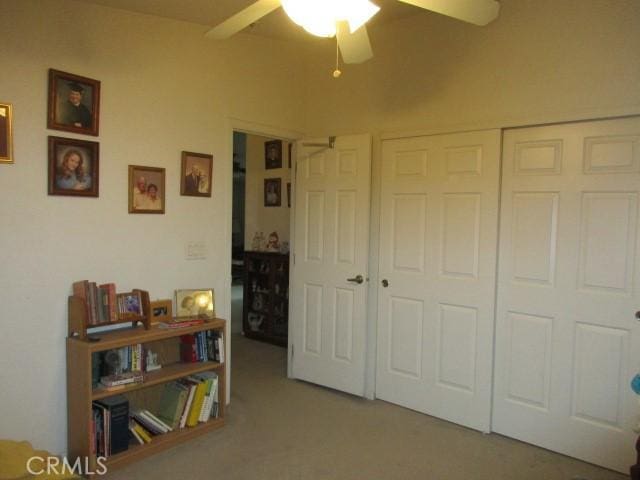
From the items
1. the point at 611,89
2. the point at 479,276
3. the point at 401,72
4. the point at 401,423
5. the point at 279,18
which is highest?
the point at 279,18

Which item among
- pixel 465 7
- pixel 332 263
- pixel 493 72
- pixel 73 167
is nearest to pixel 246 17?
pixel 465 7

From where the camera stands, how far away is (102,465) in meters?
2.49

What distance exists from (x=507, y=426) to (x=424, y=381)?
1.96 feet

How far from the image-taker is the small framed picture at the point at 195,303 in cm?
310

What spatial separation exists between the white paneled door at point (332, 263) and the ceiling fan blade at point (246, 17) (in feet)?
5.61

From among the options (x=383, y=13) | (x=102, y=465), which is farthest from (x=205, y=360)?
(x=383, y=13)

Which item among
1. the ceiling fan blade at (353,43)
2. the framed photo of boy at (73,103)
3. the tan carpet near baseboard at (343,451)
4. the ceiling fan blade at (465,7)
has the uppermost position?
the ceiling fan blade at (465,7)

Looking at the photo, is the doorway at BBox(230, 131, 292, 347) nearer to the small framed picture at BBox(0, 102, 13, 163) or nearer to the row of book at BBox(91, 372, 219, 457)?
the row of book at BBox(91, 372, 219, 457)

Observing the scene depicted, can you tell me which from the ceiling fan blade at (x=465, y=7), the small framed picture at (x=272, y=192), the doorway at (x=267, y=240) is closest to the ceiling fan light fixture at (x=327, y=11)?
the ceiling fan blade at (x=465, y=7)

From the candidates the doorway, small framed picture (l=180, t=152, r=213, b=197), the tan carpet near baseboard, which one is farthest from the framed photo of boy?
the doorway

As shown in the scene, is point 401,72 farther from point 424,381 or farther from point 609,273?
point 424,381

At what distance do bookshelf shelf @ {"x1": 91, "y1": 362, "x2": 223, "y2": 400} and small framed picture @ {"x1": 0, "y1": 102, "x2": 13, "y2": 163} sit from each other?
130 cm

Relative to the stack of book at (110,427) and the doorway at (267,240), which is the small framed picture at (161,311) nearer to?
the stack of book at (110,427)

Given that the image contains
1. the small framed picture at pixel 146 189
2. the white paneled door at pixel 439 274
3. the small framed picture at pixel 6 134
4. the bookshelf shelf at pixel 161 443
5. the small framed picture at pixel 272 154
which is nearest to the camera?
the small framed picture at pixel 6 134
